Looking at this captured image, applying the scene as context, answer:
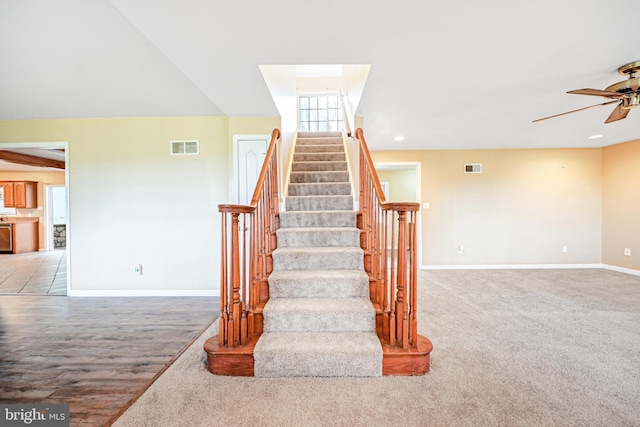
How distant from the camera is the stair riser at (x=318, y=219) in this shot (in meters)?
3.24

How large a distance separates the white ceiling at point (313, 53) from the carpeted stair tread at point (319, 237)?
1.49 metres

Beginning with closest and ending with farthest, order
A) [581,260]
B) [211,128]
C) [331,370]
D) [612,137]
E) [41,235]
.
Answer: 1. [331,370]
2. [211,128]
3. [612,137]
4. [581,260]
5. [41,235]

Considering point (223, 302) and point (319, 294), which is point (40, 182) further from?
point (319, 294)

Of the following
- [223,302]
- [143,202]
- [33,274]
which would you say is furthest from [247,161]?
[33,274]

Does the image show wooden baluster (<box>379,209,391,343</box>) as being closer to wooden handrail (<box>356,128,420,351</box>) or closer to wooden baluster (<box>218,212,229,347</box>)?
wooden handrail (<box>356,128,420,351</box>)

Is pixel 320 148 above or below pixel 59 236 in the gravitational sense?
above

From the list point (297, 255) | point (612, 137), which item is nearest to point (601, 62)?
point (297, 255)

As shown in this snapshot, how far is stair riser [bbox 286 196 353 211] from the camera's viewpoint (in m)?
3.56

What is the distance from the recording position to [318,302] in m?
2.32

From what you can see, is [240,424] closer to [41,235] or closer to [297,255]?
[297,255]

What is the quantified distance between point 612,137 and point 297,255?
585 cm

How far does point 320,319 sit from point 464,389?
40.4 inches

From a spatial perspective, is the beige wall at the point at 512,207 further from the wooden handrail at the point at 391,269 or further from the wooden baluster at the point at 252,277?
the wooden baluster at the point at 252,277

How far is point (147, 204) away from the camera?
158 inches
